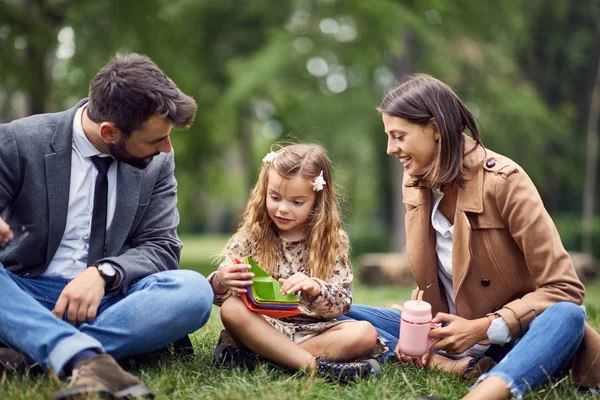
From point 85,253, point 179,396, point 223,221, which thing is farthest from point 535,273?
point 223,221

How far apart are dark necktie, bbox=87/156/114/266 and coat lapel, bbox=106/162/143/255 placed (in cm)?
4

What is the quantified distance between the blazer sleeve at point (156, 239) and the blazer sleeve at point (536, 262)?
148cm

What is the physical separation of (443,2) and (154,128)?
30.3ft

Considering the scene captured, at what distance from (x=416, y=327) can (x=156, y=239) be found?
1.23 m

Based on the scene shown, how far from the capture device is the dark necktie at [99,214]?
2.99 metres

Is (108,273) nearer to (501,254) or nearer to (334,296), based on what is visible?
(334,296)

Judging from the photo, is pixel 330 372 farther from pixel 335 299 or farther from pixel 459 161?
pixel 459 161

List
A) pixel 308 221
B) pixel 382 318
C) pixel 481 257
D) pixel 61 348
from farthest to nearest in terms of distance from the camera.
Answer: pixel 382 318
pixel 308 221
pixel 481 257
pixel 61 348

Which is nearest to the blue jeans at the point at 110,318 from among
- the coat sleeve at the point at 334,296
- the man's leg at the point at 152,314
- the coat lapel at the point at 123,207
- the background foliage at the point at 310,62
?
the man's leg at the point at 152,314

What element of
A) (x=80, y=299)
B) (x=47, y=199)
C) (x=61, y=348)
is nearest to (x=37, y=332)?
(x=61, y=348)

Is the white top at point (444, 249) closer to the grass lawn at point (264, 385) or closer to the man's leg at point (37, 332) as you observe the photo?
the grass lawn at point (264, 385)

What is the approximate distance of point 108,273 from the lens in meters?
2.79

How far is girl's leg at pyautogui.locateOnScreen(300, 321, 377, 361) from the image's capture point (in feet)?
10.0

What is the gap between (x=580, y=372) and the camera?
2.84 meters
